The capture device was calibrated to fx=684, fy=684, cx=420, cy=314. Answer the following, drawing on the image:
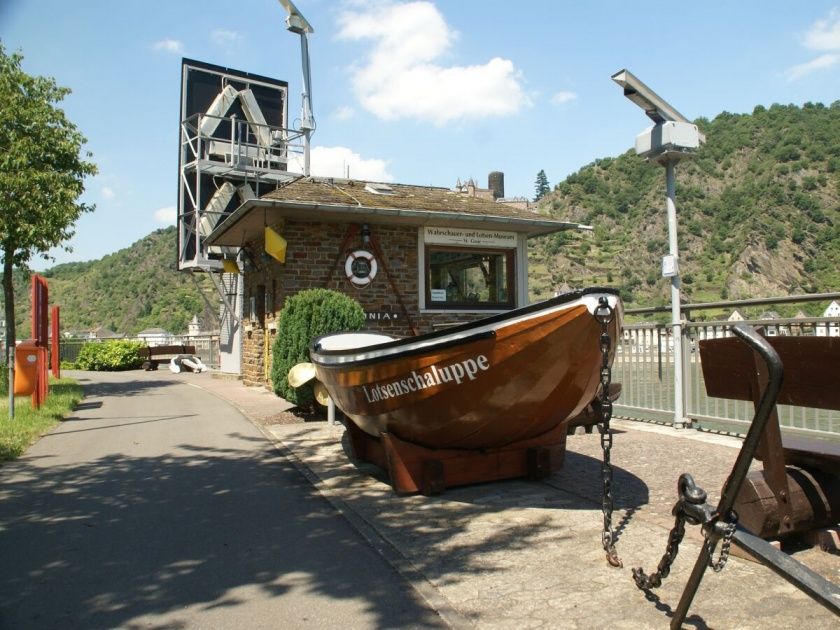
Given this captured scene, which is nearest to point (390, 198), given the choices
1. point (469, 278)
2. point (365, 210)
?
point (365, 210)

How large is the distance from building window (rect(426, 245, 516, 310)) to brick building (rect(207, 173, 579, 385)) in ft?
0.07

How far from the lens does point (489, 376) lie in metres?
4.71

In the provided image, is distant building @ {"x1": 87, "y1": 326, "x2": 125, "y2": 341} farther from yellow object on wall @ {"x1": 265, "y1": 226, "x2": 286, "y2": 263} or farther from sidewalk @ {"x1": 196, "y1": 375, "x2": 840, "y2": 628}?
sidewalk @ {"x1": 196, "y1": 375, "x2": 840, "y2": 628}

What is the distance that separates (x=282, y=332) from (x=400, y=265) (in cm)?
428

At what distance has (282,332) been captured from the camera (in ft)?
32.0

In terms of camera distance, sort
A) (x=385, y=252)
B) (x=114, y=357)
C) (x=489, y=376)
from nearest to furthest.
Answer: (x=489, y=376) → (x=385, y=252) → (x=114, y=357)

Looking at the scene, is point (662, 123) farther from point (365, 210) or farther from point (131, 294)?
point (131, 294)

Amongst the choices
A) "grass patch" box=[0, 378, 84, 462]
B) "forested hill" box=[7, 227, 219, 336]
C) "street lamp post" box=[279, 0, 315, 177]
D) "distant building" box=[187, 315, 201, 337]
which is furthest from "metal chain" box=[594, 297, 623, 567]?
"forested hill" box=[7, 227, 219, 336]

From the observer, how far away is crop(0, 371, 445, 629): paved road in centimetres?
332

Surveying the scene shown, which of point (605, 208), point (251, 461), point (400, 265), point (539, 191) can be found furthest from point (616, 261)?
point (251, 461)

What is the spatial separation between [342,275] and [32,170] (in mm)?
7108

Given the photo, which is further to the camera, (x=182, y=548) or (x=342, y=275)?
(x=342, y=275)

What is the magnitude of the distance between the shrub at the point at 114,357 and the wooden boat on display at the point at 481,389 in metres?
23.1

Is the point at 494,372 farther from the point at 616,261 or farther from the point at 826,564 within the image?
the point at 616,261
